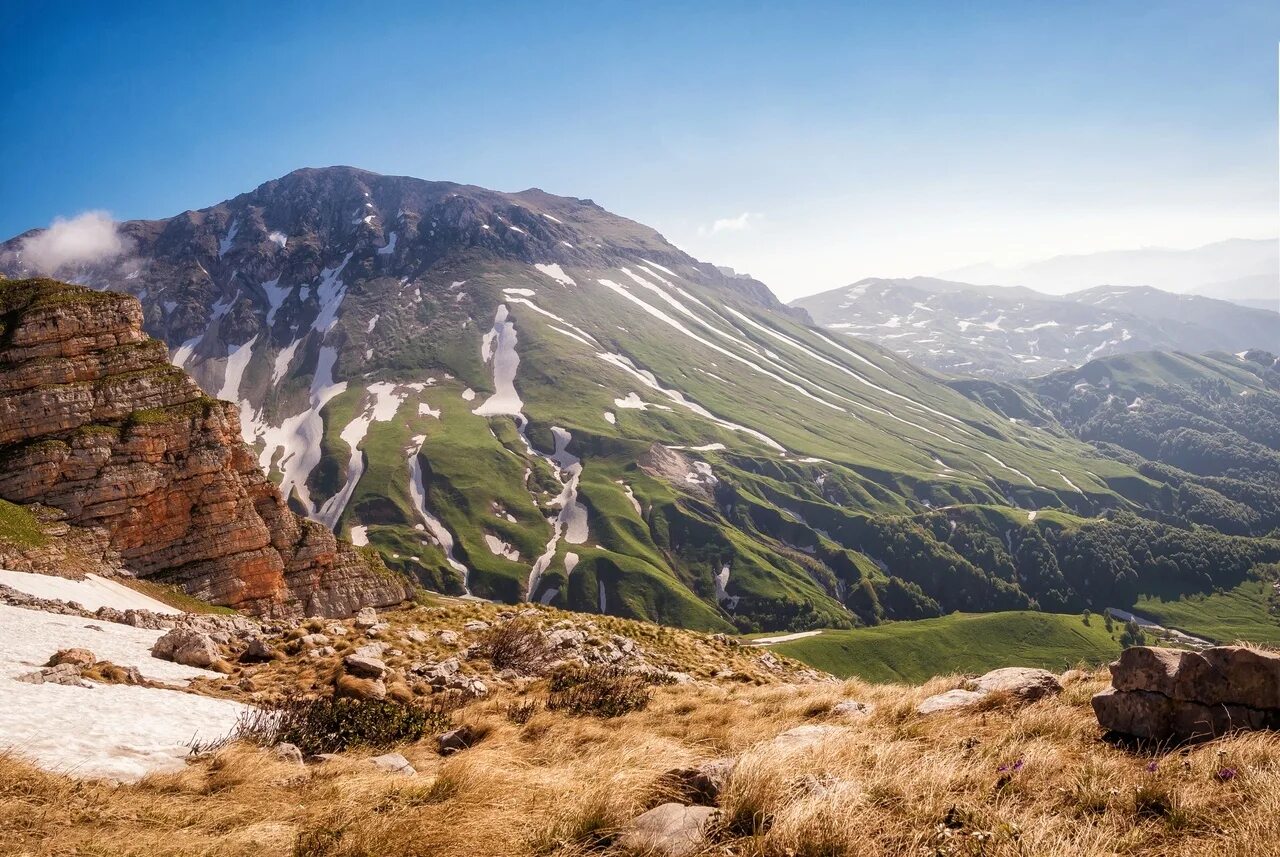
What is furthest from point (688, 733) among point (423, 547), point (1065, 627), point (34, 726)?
point (1065, 627)

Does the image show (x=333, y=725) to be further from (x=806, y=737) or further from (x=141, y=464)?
(x=141, y=464)

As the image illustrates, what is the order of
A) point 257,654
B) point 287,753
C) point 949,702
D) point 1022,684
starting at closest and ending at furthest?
point 287,753 → point 949,702 → point 1022,684 → point 257,654

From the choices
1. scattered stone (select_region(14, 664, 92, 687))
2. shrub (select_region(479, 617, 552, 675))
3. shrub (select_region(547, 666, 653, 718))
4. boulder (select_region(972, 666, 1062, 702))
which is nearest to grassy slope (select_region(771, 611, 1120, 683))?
shrub (select_region(479, 617, 552, 675))

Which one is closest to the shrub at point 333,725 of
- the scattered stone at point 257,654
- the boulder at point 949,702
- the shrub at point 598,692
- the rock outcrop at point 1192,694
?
the shrub at point 598,692

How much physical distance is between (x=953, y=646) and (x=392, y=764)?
180 metres

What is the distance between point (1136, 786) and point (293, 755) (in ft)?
38.4

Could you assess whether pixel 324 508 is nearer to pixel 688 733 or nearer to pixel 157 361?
pixel 157 361

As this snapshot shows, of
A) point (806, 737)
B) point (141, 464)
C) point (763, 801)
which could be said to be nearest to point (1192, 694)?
point (806, 737)

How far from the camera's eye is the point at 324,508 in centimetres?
19838

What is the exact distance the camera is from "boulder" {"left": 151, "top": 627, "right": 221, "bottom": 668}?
57.6ft

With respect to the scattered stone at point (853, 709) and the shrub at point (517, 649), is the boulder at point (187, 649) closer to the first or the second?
the shrub at point (517, 649)

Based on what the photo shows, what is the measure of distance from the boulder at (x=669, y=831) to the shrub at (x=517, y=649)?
13904mm

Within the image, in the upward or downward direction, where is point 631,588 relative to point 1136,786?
downward

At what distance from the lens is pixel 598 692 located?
1631 centimetres
